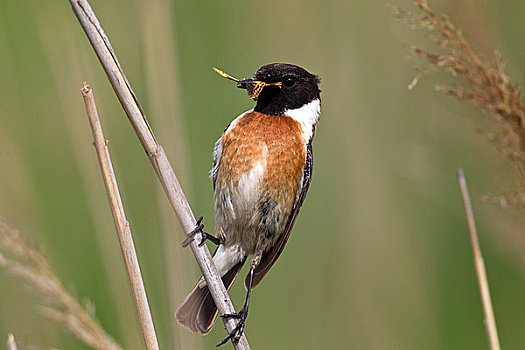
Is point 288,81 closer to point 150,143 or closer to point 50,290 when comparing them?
point 150,143

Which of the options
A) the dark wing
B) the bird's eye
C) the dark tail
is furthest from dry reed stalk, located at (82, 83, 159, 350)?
the bird's eye

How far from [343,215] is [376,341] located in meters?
0.67

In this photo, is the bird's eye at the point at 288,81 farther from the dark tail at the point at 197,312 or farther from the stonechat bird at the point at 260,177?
the dark tail at the point at 197,312

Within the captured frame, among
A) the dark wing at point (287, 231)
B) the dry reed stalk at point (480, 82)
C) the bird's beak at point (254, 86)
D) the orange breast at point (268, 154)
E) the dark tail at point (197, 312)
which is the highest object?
the dry reed stalk at point (480, 82)

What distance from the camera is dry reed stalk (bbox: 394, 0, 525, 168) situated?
192 cm

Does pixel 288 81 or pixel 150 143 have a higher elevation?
pixel 150 143

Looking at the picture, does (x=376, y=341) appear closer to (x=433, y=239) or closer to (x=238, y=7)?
(x=433, y=239)

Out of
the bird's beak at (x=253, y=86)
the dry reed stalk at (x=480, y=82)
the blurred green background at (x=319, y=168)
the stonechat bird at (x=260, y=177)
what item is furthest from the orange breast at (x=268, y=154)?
the dry reed stalk at (x=480, y=82)

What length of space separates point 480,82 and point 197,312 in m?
1.40

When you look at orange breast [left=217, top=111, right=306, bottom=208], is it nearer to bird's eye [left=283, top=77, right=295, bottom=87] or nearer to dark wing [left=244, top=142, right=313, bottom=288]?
dark wing [left=244, top=142, right=313, bottom=288]

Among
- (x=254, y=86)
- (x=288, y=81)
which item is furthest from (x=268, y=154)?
(x=288, y=81)

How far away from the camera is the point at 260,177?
2.67 metres

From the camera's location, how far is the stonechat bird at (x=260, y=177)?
2.68 meters

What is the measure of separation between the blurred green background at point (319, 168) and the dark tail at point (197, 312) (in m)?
0.32
